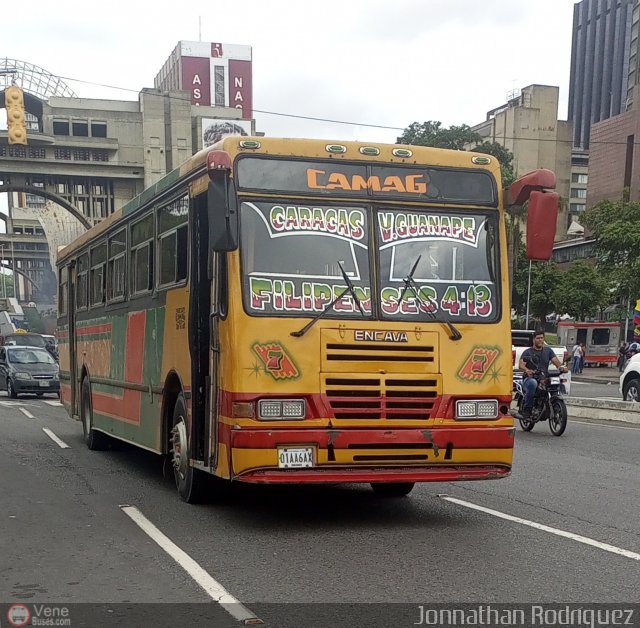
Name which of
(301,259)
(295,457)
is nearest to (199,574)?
(295,457)

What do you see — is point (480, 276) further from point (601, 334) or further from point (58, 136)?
point (58, 136)

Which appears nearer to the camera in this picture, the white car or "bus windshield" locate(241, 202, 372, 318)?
"bus windshield" locate(241, 202, 372, 318)

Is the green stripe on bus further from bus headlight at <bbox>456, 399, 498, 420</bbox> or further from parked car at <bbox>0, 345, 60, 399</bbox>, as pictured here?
parked car at <bbox>0, 345, 60, 399</bbox>

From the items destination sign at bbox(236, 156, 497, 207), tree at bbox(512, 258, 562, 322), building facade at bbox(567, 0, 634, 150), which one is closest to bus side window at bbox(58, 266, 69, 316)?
destination sign at bbox(236, 156, 497, 207)

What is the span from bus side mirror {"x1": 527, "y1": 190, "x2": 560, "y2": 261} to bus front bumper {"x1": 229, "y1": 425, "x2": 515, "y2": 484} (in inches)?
58.3

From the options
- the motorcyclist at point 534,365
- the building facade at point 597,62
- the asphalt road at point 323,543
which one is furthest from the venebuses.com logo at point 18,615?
the building facade at point 597,62

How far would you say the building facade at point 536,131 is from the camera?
327 feet

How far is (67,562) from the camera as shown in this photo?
20.5ft

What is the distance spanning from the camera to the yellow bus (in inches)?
279

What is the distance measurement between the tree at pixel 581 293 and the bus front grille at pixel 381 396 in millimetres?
52728

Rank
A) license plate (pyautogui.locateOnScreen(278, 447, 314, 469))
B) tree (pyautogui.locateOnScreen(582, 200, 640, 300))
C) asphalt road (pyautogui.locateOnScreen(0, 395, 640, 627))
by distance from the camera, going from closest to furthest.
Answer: asphalt road (pyautogui.locateOnScreen(0, 395, 640, 627)) < license plate (pyautogui.locateOnScreen(278, 447, 314, 469)) < tree (pyautogui.locateOnScreen(582, 200, 640, 300))

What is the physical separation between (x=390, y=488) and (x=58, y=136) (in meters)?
103

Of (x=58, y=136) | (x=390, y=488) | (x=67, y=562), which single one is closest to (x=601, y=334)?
(x=390, y=488)

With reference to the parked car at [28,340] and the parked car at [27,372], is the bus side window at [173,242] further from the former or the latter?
the parked car at [28,340]
